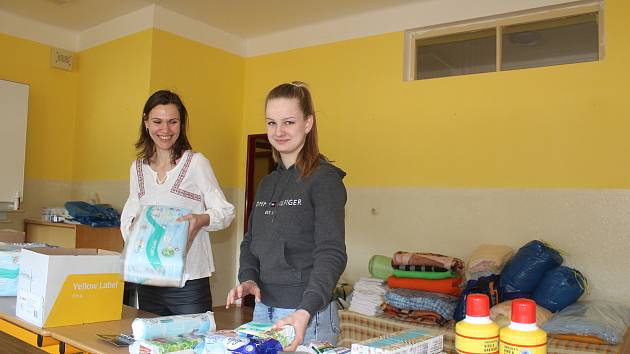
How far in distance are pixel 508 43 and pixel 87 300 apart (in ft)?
11.7

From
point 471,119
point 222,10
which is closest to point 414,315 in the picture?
point 471,119

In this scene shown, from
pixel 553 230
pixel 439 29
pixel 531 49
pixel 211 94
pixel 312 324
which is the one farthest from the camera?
pixel 211 94

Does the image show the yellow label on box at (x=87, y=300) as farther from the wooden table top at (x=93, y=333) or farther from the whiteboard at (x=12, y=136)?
the whiteboard at (x=12, y=136)

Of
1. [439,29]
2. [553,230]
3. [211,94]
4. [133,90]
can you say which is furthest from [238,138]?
[553,230]

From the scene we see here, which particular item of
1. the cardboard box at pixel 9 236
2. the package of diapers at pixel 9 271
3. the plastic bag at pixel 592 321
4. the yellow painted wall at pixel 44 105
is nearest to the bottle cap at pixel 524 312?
the package of diapers at pixel 9 271

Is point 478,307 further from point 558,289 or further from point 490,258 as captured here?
point 490,258

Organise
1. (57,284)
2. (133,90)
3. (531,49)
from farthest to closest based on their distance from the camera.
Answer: (133,90)
(531,49)
(57,284)

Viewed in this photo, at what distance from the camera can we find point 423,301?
142 inches

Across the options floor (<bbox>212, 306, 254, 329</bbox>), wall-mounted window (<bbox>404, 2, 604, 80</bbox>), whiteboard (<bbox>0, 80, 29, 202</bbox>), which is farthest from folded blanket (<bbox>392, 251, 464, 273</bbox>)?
whiteboard (<bbox>0, 80, 29, 202</bbox>)

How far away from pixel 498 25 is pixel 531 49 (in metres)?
0.32

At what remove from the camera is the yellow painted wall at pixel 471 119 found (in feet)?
12.1

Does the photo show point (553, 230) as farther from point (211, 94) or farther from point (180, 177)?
point (211, 94)

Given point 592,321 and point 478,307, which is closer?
point 478,307

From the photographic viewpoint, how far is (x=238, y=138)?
5723 millimetres
